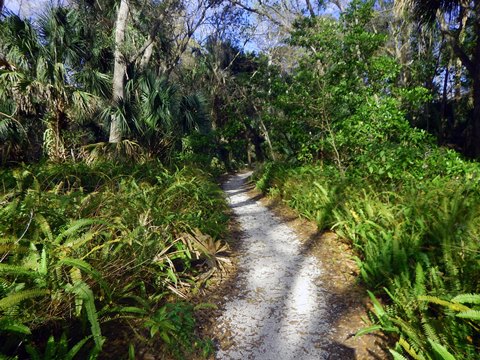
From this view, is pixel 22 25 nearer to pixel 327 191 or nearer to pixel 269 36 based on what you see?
pixel 327 191

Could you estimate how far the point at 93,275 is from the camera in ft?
7.11

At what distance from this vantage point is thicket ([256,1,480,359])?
2.40 meters

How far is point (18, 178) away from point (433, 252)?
5.35 meters

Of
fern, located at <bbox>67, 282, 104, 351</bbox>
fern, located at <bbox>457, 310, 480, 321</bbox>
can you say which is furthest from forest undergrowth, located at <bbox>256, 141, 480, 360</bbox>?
fern, located at <bbox>67, 282, 104, 351</bbox>

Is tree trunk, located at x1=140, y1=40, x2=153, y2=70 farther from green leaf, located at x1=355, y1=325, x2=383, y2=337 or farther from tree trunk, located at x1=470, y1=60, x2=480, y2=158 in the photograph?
green leaf, located at x1=355, y1=325, x2=383, y2=337

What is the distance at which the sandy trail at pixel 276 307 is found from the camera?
257 centimetres

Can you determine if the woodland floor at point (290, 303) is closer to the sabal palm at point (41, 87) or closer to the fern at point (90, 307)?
the fern at point (90, 307)

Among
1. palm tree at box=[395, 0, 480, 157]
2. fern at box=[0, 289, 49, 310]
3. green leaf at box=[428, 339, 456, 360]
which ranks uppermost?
palm tree at box=[395, 0, 480, 157]

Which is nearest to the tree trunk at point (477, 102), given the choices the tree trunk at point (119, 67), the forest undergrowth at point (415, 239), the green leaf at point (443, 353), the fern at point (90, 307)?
the forest undergrowth at point (415, 239)

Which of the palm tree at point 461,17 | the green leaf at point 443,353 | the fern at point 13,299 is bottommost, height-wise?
the green leaf at point 443,353

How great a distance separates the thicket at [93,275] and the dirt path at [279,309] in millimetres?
437

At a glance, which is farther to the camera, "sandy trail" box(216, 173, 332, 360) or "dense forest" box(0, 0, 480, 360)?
"sandy trail" box(216, 173, 332, 360)

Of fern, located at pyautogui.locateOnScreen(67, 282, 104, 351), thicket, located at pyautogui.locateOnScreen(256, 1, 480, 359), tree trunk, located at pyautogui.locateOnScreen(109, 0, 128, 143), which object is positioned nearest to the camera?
fern, located at pyautogui.locateOnScreen(67, 282, 104, 351)

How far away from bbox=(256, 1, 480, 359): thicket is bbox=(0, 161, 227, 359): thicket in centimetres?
198
